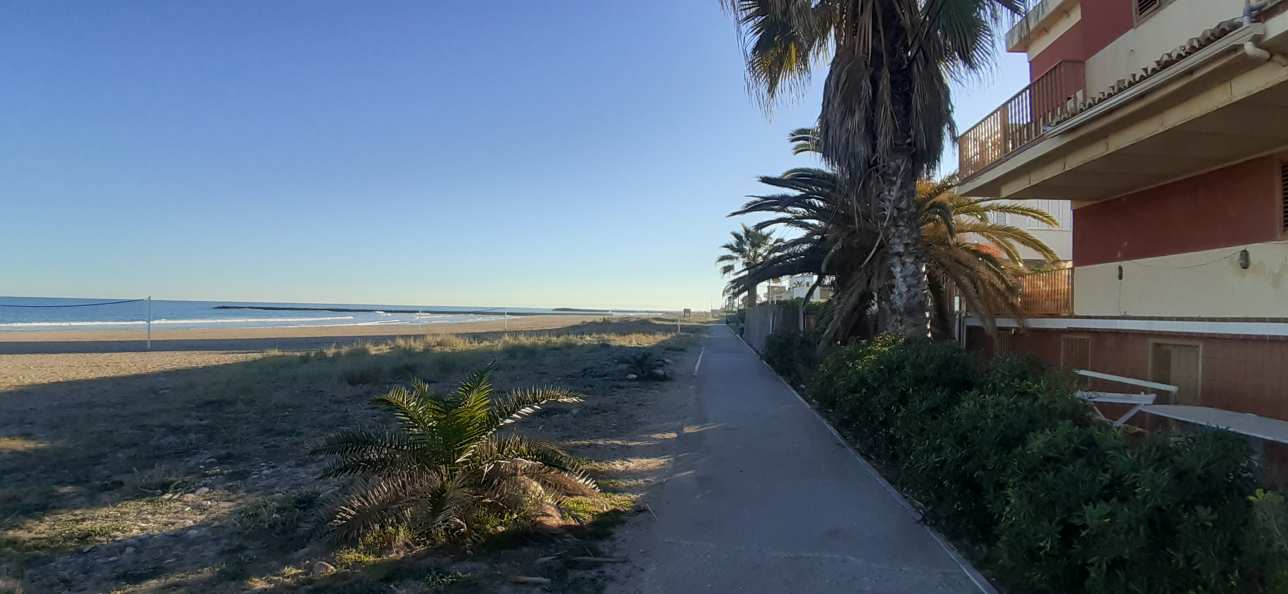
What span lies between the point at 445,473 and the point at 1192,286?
8102mm

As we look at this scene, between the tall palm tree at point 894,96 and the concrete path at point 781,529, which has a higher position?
the tall palm tree at point 894,96

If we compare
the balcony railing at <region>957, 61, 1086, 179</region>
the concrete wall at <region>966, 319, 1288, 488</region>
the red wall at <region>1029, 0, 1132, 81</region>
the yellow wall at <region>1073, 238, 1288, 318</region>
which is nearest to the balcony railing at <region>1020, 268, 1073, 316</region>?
the yellow wall at <region>1073, 238, 1288, 318</region>

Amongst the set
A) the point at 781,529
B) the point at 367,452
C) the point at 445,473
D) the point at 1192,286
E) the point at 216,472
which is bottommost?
the point at 216,472

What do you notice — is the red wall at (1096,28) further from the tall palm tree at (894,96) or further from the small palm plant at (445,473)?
the small palm plant at (445,473)

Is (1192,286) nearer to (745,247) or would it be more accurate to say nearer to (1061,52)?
(1061,52)

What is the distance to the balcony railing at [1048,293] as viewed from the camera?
1086 cm

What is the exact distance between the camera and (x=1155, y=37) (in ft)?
26.7

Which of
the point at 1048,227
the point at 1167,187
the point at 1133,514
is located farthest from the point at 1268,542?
the point at 1048,227

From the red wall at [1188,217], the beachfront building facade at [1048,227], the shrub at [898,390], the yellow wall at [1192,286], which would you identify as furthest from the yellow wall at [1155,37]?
the beachfront building facade at [1048,227]

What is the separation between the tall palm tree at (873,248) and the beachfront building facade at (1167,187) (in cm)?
102

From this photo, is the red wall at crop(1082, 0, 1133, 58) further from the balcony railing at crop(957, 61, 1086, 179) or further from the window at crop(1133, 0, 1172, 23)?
the balcony railing at crop(957, 61, 1086, 179)

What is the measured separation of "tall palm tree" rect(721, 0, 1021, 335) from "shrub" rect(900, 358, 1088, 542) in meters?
5.29

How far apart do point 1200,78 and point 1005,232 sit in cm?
816

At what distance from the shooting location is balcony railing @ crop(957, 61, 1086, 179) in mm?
9258
